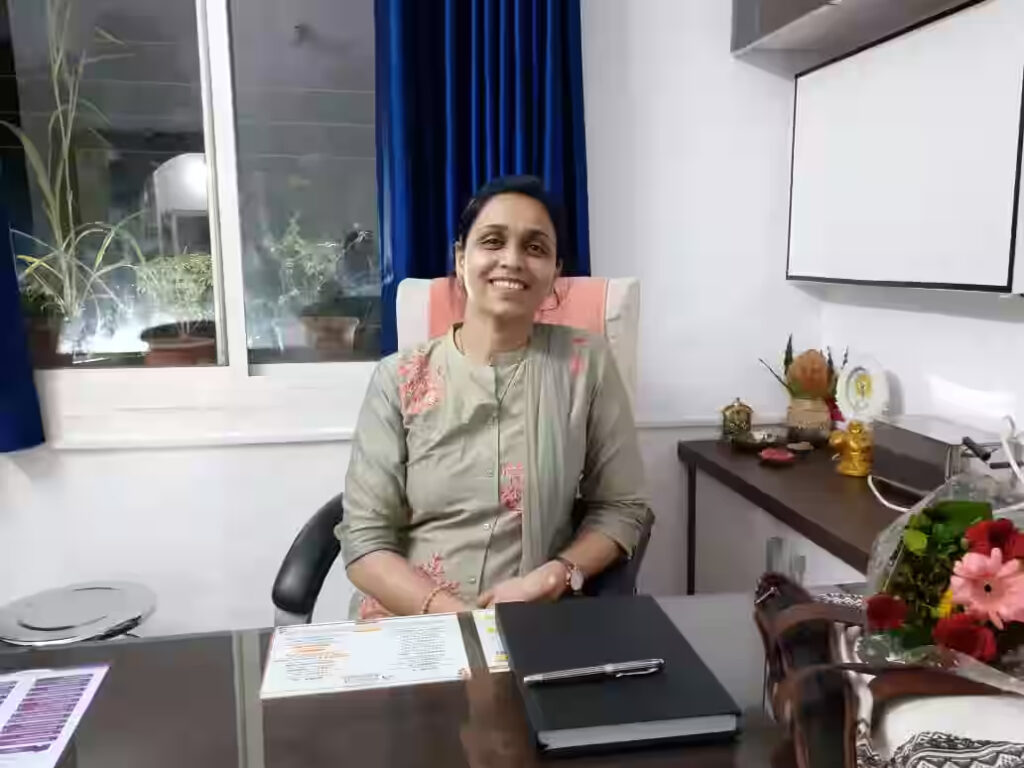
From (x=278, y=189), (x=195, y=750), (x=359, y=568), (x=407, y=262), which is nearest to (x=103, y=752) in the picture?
(x=195, y=750)

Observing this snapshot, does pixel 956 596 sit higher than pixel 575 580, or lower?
higher

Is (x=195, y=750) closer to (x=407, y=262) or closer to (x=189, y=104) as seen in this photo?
(x=407, y=262)

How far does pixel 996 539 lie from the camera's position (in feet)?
1.94

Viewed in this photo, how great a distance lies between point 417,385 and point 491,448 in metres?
0.18

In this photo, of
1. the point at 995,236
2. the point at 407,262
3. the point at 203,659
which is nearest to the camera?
the point at 203,659

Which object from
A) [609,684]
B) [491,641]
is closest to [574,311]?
Answer: [491,641]

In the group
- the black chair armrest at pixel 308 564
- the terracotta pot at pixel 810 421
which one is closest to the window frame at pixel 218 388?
the black chair armrest at pixel 308 564

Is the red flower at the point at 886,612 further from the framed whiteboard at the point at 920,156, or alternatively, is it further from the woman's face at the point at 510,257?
the framed whiteboard at the point at 920,156

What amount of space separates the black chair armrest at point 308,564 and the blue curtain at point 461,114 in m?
0.73

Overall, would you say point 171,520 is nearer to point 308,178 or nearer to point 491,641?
point 308,178

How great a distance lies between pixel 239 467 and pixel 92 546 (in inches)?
17.2

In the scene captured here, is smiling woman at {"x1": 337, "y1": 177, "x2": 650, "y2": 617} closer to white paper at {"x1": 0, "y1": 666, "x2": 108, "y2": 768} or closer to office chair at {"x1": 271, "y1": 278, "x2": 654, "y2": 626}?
office chair at {"x1": 271, "y1": 278, "x2": 654, "y2": 626}

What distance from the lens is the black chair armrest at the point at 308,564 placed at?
1.32m

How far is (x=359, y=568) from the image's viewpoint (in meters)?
1.35
